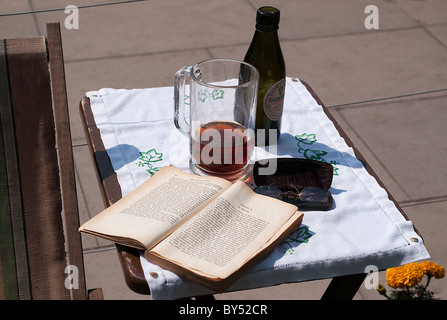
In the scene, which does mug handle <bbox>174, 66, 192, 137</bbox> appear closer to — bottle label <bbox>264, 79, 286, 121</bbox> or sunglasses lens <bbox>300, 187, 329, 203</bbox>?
bottle label <bbox>264, 79, 286, 121</bbox>

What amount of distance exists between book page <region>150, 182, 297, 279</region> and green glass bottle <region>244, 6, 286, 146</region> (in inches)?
13.5

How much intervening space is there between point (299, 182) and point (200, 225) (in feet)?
1.12

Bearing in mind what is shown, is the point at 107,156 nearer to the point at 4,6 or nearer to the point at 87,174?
the point at 87,174

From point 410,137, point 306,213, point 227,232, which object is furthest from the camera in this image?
point 410,137

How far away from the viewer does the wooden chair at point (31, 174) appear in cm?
164

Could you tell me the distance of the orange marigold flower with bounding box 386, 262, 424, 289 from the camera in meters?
1.84

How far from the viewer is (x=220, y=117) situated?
1.72 metres

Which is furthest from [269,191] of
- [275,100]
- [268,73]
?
[268,73]

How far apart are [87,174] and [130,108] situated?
1.08 meters

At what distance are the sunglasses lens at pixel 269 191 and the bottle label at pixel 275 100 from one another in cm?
30

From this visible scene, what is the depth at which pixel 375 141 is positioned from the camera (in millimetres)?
3252

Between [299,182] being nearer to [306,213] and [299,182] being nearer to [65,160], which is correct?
[306,213]

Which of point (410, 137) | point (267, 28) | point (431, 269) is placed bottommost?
point (410, 137)

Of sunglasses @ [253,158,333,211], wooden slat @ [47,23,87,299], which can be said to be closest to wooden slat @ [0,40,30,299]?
wooden slat @ [47,23,87,299]
